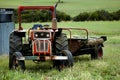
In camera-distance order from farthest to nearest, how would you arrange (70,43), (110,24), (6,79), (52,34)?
1. (110,24)
2. (70,43)
3. (52,34)
4. (6,79)

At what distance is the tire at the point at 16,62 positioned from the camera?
14970mm

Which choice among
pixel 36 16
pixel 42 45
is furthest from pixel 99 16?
pixel 42 45

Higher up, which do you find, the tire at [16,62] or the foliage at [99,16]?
the tire at [16,62]

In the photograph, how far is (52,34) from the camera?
1606 cm

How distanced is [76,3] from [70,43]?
48.6 metres

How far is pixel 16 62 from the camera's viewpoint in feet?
50.9

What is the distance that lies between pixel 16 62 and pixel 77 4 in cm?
5126

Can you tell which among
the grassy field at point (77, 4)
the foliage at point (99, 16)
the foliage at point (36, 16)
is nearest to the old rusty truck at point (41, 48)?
the foliage at point (36, 16)

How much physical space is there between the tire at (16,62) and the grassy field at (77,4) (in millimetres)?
41234

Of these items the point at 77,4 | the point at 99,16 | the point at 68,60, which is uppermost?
the point at 77,4

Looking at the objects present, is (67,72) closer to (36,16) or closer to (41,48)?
(41,48)

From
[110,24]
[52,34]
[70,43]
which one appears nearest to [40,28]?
[52,34]

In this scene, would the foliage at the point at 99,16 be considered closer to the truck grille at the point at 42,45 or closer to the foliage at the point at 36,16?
the foliage at the point at 36,16

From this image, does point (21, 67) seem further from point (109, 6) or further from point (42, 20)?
point (109, 6)
